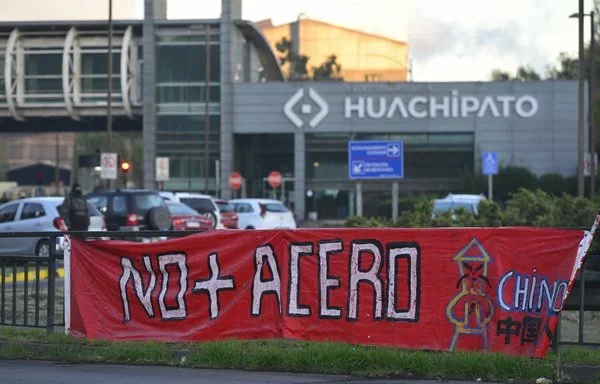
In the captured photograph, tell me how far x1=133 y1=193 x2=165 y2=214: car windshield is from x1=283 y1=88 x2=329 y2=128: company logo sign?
36598mm

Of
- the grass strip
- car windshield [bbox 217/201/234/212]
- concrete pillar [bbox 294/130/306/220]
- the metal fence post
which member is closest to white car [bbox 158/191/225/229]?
car windshield [bbox 217/201/234/212]

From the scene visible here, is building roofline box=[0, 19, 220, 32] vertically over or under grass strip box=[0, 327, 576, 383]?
over

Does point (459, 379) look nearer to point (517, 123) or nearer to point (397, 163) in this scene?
point (397, 163)

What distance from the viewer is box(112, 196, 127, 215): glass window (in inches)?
961

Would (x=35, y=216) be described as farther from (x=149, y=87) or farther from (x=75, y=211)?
(x=149, y=87)

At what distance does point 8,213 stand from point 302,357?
15.7m

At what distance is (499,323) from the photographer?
Answer: 9203mm

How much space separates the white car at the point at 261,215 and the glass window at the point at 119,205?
387 inches

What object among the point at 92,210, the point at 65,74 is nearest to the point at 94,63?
the point at 65,74

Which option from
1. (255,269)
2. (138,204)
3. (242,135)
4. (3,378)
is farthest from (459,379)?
(242,135)

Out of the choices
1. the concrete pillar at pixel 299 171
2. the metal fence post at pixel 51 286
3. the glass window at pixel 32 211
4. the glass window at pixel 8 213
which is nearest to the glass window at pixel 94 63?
the concrete pillar at pixel 299 171

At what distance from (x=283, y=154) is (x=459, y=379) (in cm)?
5561

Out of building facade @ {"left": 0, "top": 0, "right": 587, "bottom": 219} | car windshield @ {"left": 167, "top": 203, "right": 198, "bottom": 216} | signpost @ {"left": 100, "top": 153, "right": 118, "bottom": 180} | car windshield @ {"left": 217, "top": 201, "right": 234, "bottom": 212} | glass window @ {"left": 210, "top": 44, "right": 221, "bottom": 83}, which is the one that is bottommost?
car windshield @ {"left": 217, "top": 201, "right": 234, "bottom": 212}

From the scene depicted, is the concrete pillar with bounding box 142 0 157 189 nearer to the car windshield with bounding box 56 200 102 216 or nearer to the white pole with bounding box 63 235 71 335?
the car windshield with bounding box 56 200 102 216
